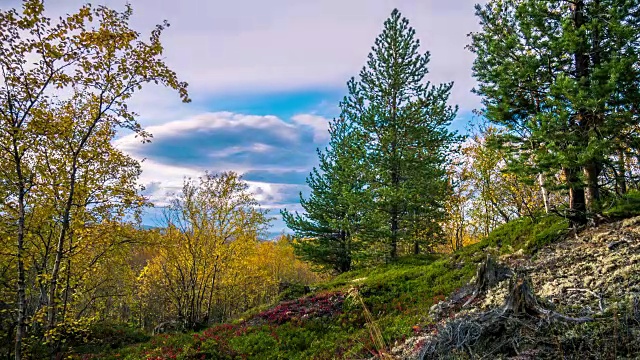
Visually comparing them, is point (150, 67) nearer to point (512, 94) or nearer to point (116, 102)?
point (116, 102)

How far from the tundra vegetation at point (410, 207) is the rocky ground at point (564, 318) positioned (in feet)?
0.09

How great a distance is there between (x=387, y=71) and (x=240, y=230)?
11992 millimetres

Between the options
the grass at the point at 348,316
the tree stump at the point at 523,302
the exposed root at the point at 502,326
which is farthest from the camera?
the grass at the point at 348,316

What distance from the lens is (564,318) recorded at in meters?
4.05

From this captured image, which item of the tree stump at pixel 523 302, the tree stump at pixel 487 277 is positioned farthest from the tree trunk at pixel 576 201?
the tree stump at pixel 523 302

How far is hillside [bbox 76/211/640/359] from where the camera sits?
12.7 ft

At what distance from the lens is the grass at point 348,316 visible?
8789 millimetres

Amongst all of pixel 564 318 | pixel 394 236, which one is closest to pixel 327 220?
pixel 394 236

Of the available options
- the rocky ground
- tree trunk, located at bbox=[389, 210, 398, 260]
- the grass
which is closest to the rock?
the rocky ground

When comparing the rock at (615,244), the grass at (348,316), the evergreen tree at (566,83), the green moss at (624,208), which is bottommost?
the grass at (348,316)

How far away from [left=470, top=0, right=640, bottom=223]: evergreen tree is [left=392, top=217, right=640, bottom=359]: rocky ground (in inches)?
84.6

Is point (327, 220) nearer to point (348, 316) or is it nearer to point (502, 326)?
point (348, 316)

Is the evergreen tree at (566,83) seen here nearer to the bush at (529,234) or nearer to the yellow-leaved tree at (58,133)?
the bush at (529,234)

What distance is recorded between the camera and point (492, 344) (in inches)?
163
